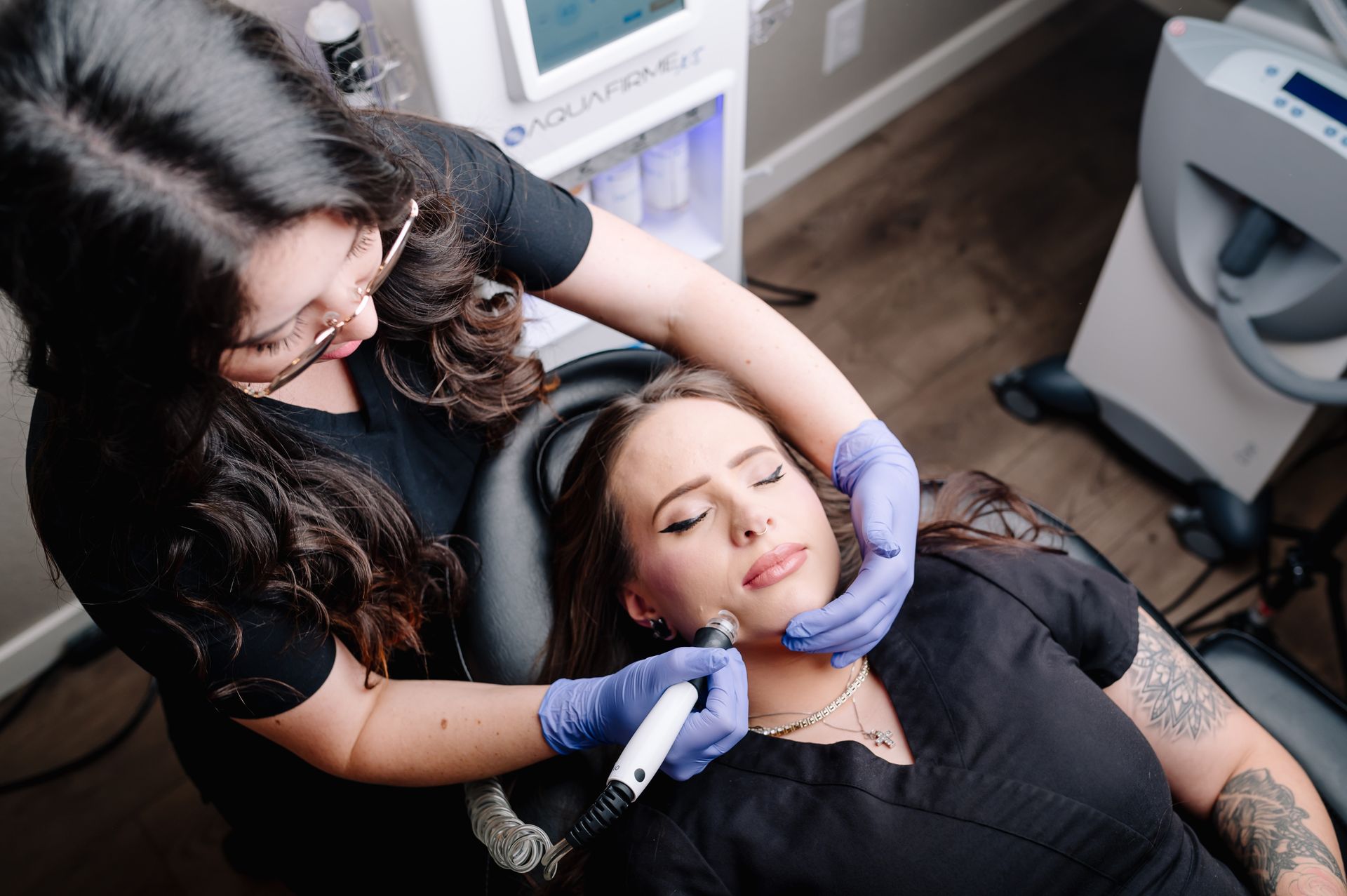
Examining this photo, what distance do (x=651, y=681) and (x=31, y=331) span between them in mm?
640

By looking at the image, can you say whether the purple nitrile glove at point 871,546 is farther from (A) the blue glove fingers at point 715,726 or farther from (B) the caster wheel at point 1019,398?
(B) the caster wheel at point 1019,398

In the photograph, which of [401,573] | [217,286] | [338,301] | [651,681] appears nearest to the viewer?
[217,286]

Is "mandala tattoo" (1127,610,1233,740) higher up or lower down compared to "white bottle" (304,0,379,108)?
lower down

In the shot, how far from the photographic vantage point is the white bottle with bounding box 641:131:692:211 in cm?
185

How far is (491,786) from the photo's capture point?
44.2 inches

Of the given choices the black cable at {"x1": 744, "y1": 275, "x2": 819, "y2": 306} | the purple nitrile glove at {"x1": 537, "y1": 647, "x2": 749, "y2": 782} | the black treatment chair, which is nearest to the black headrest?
the black treatment chair

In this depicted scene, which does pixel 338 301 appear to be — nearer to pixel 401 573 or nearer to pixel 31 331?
pixel 31 331

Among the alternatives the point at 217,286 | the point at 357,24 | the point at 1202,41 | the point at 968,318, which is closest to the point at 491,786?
the point at 217,286

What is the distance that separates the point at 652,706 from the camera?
40.6 inches

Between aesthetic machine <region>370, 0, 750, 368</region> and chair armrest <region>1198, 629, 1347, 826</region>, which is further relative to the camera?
aesthetic machine <region>370, 0, 750, 368</region>

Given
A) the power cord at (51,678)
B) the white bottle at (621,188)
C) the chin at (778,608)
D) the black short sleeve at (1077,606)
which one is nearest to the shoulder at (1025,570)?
the black short sleeve at (1077,606)

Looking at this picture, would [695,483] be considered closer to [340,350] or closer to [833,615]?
[833,615]

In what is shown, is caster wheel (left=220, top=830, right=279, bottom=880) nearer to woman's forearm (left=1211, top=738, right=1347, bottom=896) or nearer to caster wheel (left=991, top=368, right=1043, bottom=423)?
woman's forearm (left=1211, top=738, right=1347, bottom=896)

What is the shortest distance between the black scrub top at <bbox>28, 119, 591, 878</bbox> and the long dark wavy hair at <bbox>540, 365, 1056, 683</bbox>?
118 millimetres
